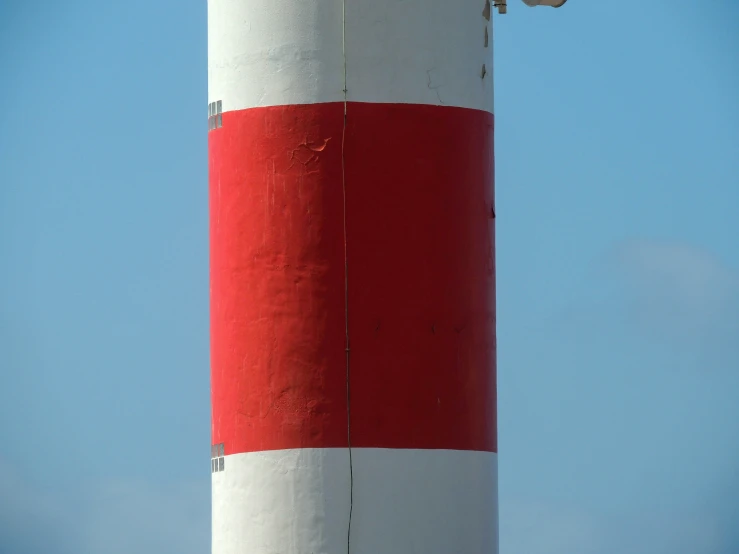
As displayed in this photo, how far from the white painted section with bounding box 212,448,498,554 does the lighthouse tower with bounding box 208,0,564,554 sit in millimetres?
11

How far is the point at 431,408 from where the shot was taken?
906 centimetres

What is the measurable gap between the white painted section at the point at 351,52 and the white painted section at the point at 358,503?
195cm

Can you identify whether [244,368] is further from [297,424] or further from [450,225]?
[450,225]

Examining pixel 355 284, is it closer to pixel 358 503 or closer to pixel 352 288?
pixel 352 288

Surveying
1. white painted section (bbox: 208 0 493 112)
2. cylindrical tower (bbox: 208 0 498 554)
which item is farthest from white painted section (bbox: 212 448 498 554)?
white painted section (bbox: 208 0 493 112)

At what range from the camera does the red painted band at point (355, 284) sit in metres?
9.00

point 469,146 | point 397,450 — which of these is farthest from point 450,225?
point 397,450

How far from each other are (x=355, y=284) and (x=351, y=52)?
1.28 meters

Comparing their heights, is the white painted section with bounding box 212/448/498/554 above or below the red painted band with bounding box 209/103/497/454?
below

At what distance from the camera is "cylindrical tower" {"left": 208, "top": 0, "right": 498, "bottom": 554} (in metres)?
8.96

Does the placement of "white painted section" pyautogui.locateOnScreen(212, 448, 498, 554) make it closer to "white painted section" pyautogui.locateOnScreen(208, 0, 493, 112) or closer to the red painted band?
the red painted band

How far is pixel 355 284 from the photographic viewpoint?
9.04 meters

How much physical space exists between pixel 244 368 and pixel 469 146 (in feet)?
5.78

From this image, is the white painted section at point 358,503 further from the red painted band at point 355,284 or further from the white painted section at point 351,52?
the white painted section at point 351,52
